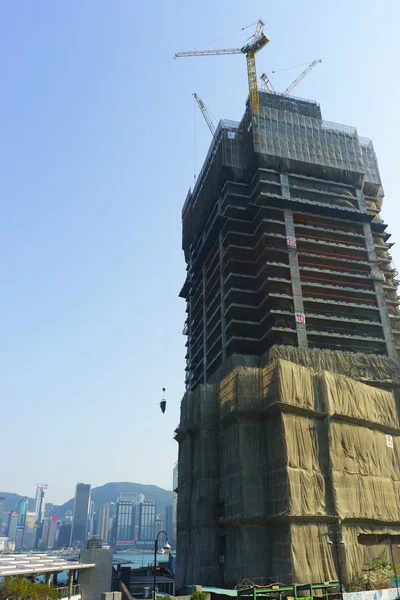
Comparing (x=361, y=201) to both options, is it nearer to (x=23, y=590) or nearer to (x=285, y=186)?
(x=285, y=186)

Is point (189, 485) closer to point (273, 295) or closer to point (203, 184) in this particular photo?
point (273, 295)

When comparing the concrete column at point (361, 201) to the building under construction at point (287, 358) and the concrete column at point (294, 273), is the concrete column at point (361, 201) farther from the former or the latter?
the concrete column at point (294, 273)

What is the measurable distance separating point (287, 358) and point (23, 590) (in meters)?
56.8

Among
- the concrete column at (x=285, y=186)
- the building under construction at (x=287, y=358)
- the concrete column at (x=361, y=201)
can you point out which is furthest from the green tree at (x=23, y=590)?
the concrete column at (x=361, y=201)

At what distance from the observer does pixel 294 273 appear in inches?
3853

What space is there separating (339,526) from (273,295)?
1693 inches

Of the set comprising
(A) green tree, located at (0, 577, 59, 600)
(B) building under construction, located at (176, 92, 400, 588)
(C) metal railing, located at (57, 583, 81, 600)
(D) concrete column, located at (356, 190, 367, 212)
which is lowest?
(C) metal railing, located at (57, 583, 81, 600)

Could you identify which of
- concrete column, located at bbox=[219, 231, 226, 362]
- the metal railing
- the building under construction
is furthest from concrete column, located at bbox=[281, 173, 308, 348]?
the metal railing

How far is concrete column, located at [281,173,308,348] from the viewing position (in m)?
91.6

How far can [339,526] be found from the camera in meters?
63.8

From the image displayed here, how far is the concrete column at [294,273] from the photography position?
9162cm

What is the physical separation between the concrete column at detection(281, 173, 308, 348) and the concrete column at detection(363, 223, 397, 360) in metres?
17.8

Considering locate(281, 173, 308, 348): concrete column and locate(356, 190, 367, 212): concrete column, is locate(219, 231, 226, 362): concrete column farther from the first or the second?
locate(356, 190, 367, 212): concrete column

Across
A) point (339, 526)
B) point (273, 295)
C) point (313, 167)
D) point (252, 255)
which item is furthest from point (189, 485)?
point (313, 167)
